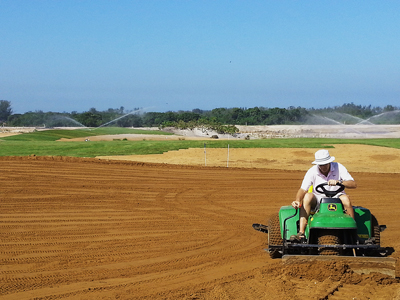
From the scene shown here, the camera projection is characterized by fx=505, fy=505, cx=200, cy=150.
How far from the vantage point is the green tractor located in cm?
690

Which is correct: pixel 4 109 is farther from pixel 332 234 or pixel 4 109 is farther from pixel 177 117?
pixel 332 234

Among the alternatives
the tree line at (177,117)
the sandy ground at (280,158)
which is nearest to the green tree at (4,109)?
the tree line at (177,117)

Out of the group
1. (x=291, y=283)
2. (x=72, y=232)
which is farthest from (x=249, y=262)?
(x=72, y=232)

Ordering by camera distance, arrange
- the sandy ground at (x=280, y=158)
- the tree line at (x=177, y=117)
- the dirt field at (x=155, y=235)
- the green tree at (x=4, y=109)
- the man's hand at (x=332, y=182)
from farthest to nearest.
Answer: the green tree at (x=4, y=109) < the tree line at (x=177, y=117) < the sandy ground at (x=280, y=158) < the man's hand at (x=332, y=182) < the dirt field at (x=155, y=235)

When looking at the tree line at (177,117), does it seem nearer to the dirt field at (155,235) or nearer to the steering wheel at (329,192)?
the dirt field at (155,235)

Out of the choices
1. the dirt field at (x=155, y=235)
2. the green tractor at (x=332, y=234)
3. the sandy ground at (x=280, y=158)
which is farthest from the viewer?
the sandy ground at (x=280, y=158)

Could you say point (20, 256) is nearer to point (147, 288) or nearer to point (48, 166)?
point (147, 288)

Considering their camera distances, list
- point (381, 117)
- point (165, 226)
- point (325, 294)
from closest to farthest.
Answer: point (325, 294)
point (165, 226)
point (381, 117)

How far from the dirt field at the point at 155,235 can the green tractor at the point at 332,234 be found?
0.89 ft

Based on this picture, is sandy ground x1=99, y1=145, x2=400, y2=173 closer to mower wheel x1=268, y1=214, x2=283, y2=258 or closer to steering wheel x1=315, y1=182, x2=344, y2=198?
mower wheel x1=268, y1=214, x2=283, y2=258

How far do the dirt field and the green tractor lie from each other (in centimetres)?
27

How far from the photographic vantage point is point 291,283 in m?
6.87

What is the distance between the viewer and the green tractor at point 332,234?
6.90m

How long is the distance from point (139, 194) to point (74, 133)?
141ft
